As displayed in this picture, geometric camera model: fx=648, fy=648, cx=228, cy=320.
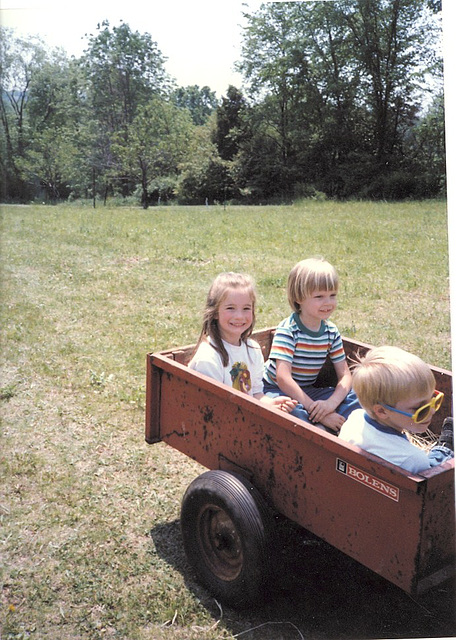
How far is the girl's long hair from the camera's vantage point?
2.92 m

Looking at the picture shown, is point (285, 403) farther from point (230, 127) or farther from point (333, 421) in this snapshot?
point (230, 127)

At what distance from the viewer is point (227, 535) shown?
8.29 ft

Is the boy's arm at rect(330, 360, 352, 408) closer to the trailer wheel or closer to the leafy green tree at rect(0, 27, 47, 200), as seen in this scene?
the trailer wheel

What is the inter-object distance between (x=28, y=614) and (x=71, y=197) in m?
10.6

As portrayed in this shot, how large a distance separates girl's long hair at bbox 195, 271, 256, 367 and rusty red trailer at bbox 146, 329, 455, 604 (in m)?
0.20

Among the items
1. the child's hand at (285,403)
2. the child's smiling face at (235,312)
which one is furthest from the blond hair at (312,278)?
the child's hand at (285,403)

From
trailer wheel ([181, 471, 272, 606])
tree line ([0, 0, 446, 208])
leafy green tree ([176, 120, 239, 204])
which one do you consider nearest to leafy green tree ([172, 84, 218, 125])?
tree line ([0, 0, 446, 208])

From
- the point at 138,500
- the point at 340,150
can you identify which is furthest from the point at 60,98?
the point at 138,500

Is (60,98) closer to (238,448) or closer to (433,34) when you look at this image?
(433,34)

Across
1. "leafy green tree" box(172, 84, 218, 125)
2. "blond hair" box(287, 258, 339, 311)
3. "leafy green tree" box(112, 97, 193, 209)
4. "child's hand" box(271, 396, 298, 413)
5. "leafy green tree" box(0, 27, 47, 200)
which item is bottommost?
"child's hand" box(271, 396, 298, 413)

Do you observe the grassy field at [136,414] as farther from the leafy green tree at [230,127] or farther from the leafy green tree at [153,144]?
the leafy green tree at [230,127]

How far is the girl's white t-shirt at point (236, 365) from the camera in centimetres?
286

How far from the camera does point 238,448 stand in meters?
2.56

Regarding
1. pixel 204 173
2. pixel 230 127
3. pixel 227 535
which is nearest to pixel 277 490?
pixel 227 535
